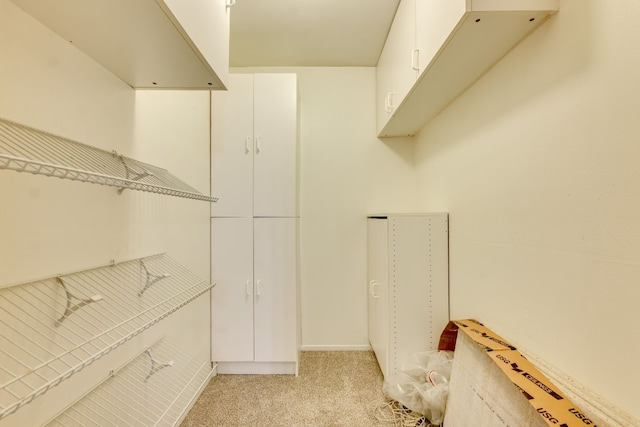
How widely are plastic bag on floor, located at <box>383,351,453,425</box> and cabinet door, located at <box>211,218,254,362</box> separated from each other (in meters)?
1.03

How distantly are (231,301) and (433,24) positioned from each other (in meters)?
2.03

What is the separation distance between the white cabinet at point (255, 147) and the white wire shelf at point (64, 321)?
0.83 m

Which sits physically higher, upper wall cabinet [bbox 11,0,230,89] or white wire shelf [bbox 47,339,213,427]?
upper wall cabinet [bbox 11,0,230,89]

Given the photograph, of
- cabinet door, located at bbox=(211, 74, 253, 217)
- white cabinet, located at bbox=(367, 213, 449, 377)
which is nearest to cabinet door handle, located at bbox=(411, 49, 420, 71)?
white cabinet, located at bbox=(367, 213, 449, 377)

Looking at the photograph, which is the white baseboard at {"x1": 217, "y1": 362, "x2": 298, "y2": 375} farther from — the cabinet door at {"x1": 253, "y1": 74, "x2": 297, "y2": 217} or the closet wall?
the cabinet door at {"x1": 253, "y1": 74, "x2": 297, "y2": 217}

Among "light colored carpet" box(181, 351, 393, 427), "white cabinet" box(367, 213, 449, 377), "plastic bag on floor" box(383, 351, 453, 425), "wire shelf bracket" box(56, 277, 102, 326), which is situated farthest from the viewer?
"white cabinet" box(367, 213, 449, 377)

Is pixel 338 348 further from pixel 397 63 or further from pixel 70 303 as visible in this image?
pixel 397 63

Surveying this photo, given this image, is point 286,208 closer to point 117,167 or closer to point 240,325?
point 240,325

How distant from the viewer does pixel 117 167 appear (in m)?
1.03

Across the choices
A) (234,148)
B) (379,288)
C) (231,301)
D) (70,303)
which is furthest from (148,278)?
(379,288)

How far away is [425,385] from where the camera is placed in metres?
1.45

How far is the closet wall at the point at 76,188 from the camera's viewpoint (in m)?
0.71

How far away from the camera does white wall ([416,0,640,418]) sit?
705 millimetres

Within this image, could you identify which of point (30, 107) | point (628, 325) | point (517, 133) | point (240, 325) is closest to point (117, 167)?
point (30, 107)
